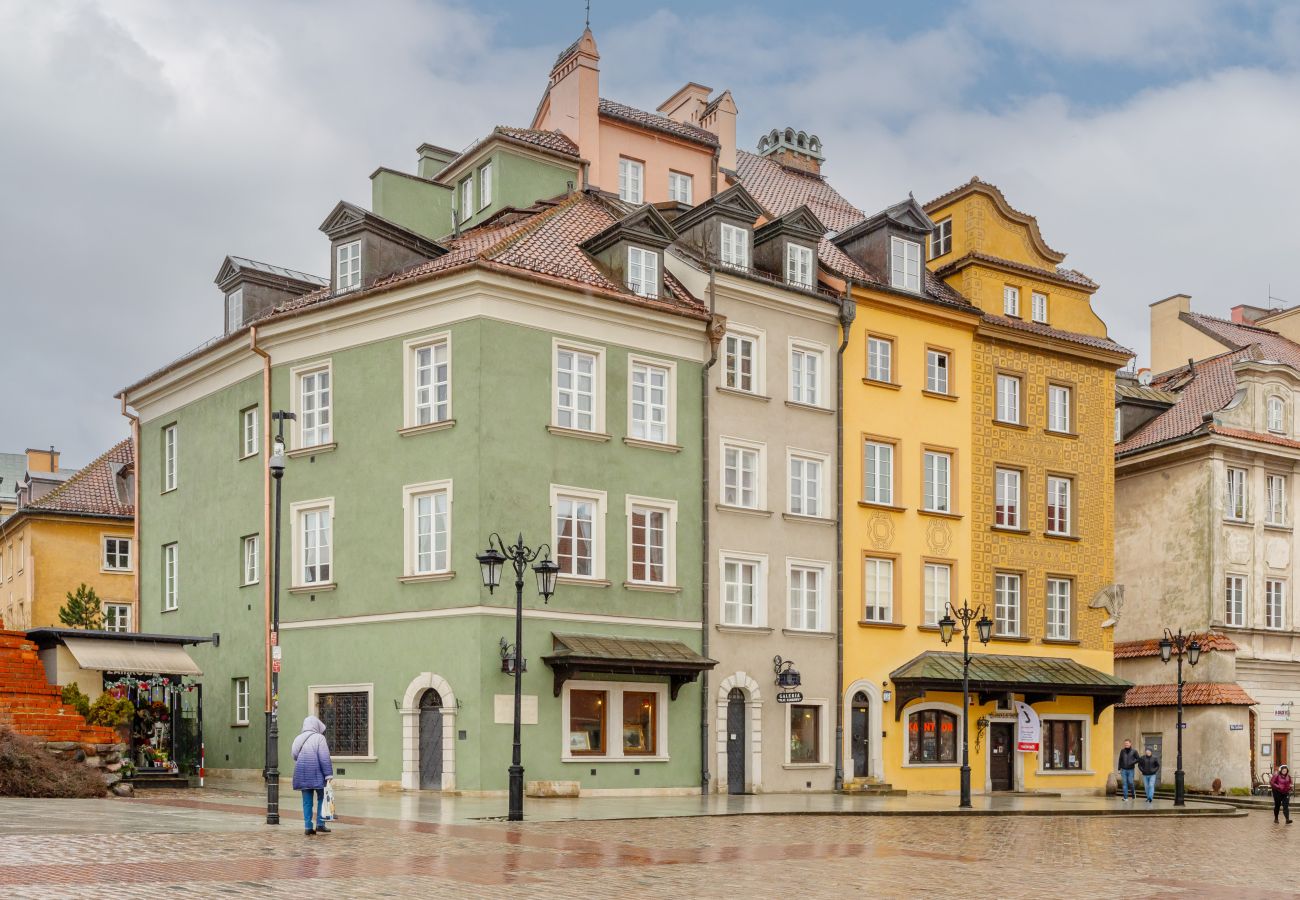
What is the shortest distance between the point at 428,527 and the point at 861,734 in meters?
13.1

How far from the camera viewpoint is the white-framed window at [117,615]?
56.0 metres

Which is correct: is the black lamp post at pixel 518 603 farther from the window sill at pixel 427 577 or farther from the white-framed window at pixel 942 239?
the white-framed window at pixel 942 239

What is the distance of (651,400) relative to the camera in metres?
36.1

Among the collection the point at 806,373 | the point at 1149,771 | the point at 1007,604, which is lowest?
the point at 1149,771

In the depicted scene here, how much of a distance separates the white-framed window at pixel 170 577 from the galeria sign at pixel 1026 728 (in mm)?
23547

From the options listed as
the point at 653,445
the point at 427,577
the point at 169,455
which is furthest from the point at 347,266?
the point at 169,455

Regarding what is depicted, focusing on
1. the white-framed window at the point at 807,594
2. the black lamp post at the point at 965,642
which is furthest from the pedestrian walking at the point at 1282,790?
the white-framed window at the point at 807,594

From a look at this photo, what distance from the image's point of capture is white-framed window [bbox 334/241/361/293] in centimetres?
3626

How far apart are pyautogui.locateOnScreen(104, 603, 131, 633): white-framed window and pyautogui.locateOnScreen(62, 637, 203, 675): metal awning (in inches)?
904

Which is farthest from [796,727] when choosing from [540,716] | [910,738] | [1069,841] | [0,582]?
[0,582]

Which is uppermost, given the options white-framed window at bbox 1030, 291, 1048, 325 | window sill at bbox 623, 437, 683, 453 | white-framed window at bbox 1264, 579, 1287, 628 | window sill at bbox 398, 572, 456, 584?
white-framed window at bbox 1030, 291, 1048, 325

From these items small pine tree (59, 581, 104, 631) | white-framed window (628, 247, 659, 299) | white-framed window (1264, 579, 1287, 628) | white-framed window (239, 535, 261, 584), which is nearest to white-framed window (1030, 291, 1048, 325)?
white-framed window (1264, 579, 1287, 628)

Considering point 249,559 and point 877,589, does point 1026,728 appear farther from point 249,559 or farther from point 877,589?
point 249,559

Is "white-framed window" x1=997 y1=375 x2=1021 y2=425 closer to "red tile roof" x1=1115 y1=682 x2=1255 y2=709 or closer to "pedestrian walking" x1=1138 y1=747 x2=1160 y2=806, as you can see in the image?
"red tile roof" x1=1115 y1=682 x2=1255 y2=709
